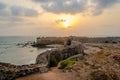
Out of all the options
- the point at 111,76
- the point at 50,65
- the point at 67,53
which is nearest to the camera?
the point at 111,76

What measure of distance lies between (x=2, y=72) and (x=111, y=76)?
8205 mm

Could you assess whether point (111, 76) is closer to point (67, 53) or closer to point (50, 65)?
point (50, 65)

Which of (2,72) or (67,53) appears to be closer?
(2,72)

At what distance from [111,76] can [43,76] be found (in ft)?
17.0

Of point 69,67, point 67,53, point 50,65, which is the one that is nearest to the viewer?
point 69,67

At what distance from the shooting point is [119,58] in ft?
93.5

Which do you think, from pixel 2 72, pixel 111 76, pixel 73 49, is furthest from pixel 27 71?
pixel 73 49

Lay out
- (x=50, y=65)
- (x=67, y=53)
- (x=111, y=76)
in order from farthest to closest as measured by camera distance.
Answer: (x=67, y=53)
(x=50, y=65)
(x=111, y=76)

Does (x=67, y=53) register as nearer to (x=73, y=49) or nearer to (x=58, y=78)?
(x=73, y=49)

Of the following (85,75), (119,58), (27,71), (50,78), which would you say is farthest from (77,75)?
(119,58)

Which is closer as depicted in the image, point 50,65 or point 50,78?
point 50,78

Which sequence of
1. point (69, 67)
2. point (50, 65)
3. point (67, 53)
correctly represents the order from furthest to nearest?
1. point (67, 53)
2. point (50, 65)
3. point (69, 67)

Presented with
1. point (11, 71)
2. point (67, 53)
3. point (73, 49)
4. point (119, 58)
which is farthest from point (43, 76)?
point (73, 49)

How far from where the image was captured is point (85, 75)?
21.2 metres
